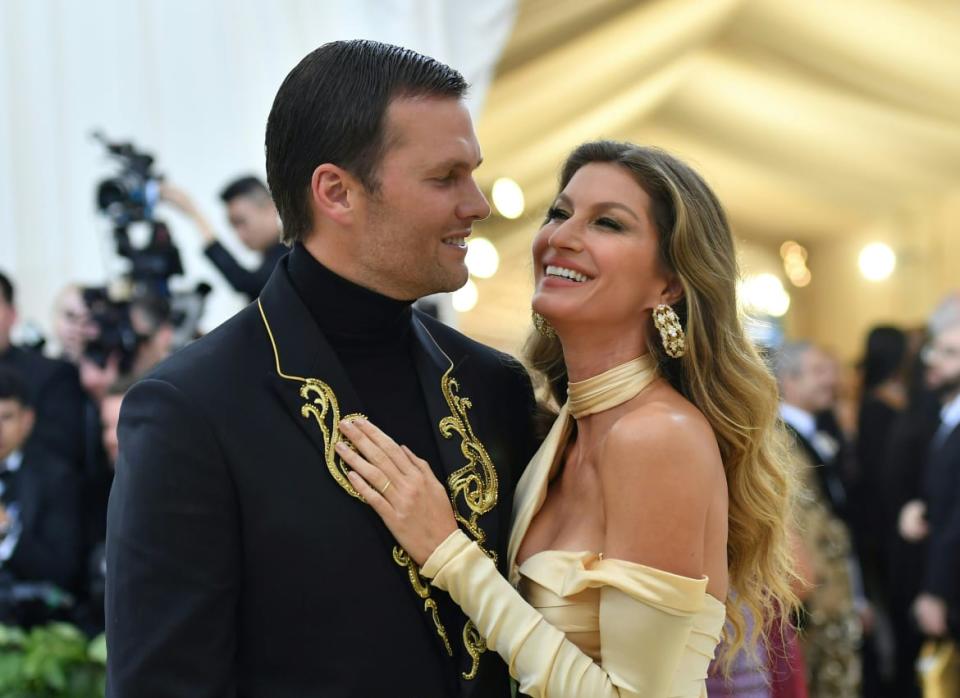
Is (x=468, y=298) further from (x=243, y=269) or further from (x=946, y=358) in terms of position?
(x=243, y=269)

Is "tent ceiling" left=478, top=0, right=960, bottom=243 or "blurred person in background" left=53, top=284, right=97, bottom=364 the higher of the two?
"tent ceiling" left=478, top=0, right=960, bottom=243

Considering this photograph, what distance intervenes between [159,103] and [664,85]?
4.74 m

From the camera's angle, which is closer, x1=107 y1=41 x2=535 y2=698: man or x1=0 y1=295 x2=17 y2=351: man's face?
x1=107 y1=41 x2=535 y2=698: man

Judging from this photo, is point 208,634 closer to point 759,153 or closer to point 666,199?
point 666,199

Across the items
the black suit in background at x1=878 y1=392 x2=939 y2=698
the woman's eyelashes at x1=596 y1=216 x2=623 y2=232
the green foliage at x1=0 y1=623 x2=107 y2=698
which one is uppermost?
the woman's eyelashes at x1=596 y1=216 x2=623 y2=232

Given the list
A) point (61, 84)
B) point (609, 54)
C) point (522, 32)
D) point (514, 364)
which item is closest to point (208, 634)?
point (514, 364)

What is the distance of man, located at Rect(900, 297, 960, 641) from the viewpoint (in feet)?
14.7

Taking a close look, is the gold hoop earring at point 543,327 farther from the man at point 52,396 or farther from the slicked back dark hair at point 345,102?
the man at point 52,396

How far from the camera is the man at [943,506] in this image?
14.7 feet

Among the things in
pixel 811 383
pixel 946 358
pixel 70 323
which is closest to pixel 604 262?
pixel 946 358

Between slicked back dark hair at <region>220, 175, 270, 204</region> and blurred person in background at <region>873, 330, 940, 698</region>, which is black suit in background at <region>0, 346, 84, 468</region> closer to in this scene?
slicked back dark hair at <region>220, 175, 270, 204</region>

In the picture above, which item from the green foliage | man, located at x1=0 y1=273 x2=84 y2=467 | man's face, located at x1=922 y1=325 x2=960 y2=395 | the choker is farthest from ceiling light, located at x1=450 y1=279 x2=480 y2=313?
the choker

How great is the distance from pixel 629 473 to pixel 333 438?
19.0 inches

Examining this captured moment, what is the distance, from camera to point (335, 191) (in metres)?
2.02
